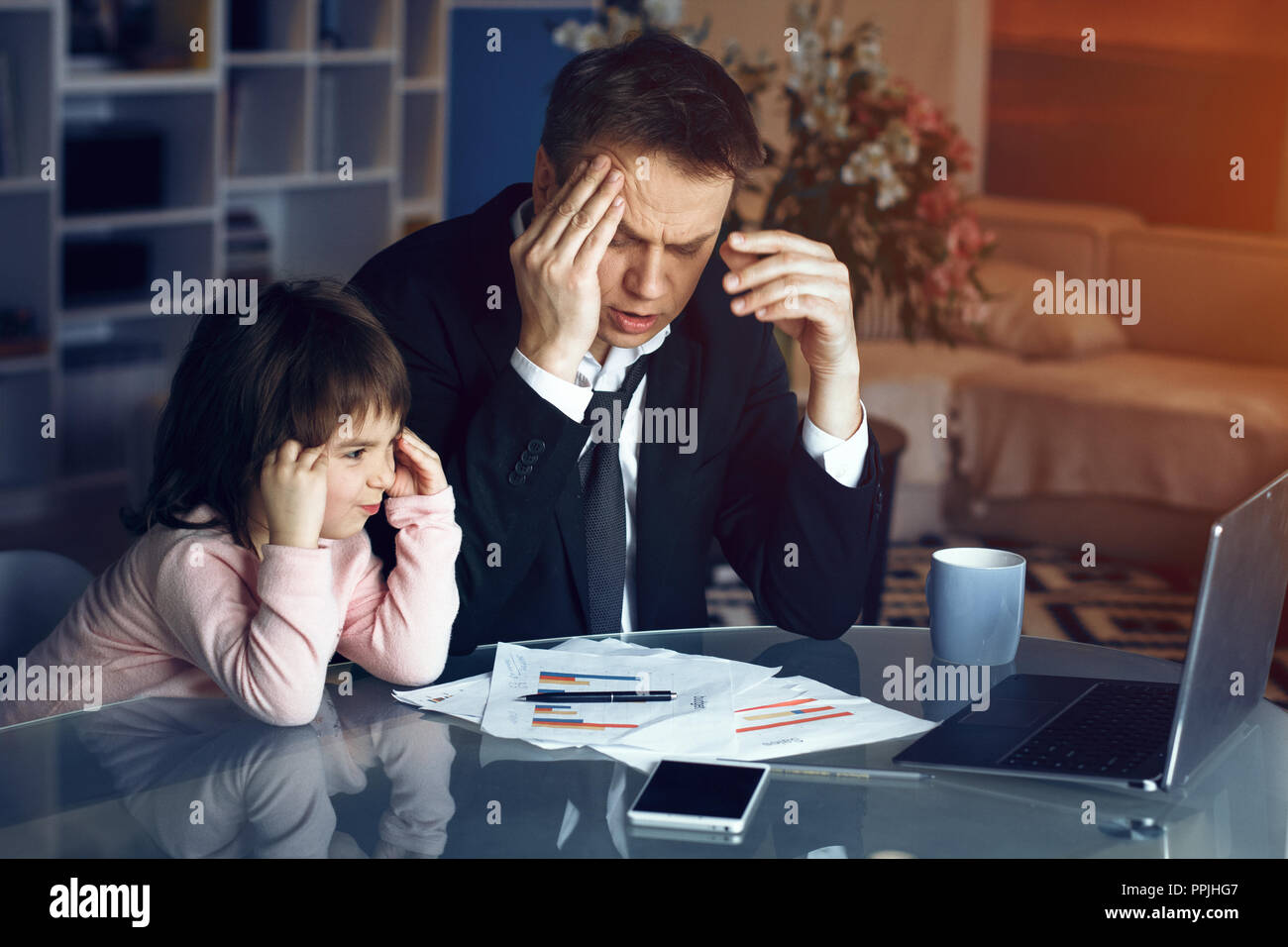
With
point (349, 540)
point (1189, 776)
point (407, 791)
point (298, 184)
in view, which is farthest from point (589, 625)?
point (298, 184)

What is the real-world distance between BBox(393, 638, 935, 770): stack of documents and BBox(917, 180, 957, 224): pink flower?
1557 millimetres

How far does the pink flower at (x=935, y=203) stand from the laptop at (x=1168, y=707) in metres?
1.55

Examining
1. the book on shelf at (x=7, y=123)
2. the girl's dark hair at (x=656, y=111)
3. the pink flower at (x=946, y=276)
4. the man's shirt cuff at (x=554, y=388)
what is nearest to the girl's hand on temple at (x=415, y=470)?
the man's shirt cuff at (x=554, y=388)

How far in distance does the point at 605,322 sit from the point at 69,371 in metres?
3.13

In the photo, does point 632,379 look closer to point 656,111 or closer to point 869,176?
point 656,111

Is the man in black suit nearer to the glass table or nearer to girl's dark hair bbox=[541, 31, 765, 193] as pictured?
girl's dark hair bbox=[541, 31, 765, 193]

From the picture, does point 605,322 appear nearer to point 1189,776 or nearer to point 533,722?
point 533,722

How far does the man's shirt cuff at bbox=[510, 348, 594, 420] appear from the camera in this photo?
1.51 meters

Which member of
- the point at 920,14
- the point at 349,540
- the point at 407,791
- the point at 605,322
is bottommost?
the point at 407,791

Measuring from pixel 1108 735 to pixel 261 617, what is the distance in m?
0.73

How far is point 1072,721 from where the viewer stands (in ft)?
4.25

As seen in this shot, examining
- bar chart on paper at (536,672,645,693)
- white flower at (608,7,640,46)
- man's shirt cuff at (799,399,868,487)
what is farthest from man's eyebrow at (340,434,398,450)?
white flower at (608,7,640,46)

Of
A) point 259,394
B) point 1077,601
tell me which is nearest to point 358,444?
point 259,394

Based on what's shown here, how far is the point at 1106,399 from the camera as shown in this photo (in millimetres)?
4008
